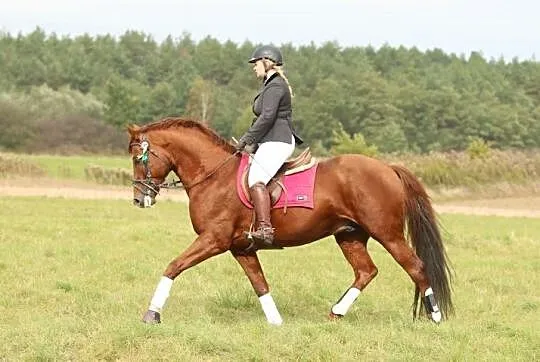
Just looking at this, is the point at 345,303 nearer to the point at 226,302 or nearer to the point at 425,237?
the point at 425,237

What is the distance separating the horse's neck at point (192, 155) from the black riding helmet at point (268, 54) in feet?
3.58

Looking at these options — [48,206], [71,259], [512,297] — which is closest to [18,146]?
[48,206]

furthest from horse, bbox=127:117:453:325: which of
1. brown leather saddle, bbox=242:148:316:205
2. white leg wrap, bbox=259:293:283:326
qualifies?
brown leather saddle, bbox=242:148:316:205

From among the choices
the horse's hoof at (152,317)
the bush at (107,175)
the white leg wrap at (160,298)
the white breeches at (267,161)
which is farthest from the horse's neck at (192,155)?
the bush at (107,175)

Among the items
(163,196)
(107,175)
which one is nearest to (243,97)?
(107,175)

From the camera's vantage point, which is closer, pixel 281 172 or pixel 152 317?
pixel 152 317

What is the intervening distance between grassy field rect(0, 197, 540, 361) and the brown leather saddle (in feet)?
4.59

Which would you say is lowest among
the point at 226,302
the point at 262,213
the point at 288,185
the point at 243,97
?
the point at 243,97

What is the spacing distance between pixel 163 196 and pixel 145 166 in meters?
23.9

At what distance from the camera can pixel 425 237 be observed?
388 inches

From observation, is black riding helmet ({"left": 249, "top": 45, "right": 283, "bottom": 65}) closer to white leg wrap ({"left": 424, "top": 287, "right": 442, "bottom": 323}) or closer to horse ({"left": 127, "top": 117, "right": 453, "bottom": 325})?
horse ({"left": 127, "top": 117, "right": 453, "bottom": 325})

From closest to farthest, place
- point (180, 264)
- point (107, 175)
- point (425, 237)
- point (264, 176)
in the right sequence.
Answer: point (180, 264) → point (264, 176) → point (425, 237) → point (107, 175)

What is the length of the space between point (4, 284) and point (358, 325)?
16.9 feet

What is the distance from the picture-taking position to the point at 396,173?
9750 mm
